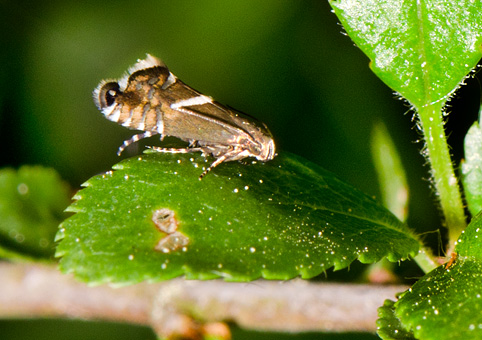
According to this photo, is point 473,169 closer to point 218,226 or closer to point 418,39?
point 418,39

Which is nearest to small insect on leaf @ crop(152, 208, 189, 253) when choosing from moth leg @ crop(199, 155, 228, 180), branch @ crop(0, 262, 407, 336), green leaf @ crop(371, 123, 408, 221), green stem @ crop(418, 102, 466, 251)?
moth leg @ crop(199, 155, 228, 180)

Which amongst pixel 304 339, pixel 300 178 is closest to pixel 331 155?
pixel 304 339

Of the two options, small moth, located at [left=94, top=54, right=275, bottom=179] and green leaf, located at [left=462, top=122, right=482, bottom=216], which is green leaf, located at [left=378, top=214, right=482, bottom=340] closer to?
green leaf, located at [left=462, top=122, right=482, bottom=216]

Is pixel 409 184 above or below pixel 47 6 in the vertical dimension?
below

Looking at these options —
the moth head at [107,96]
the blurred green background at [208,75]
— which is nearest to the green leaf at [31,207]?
the blurred green background at [208,75]

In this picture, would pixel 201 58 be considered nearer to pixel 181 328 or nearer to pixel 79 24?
pixel 79 24

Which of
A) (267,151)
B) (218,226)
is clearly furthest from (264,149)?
(218,226)
